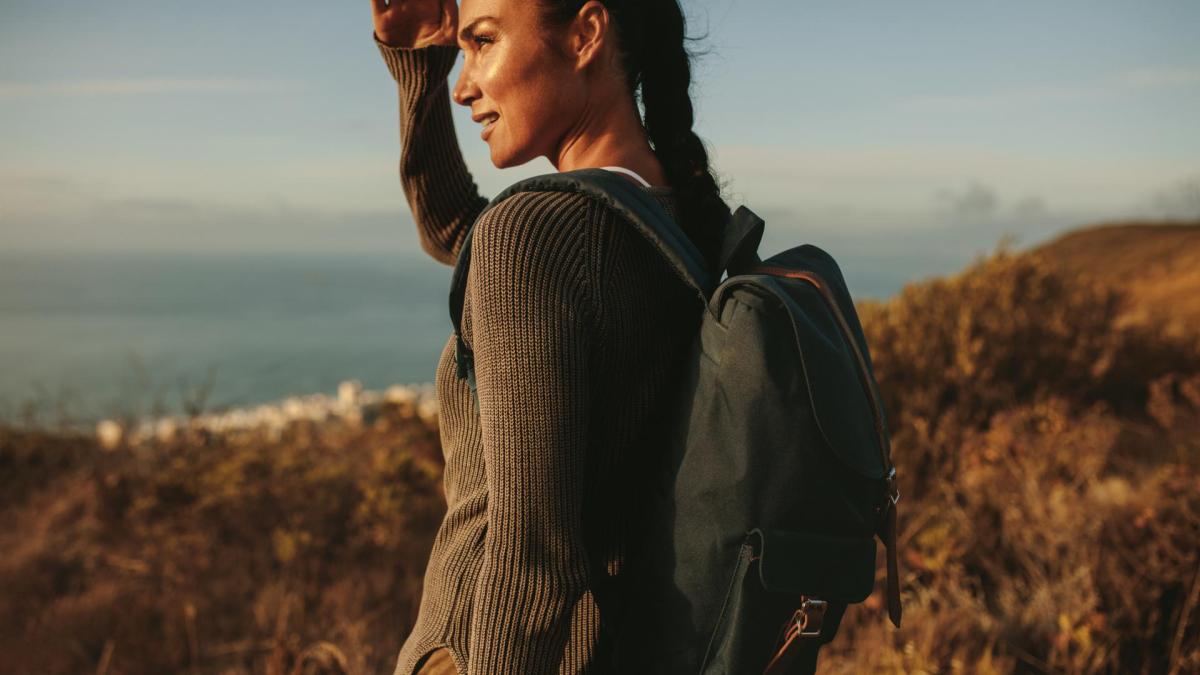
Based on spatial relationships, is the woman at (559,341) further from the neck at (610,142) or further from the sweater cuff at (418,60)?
the sweater cuff at (418,60)

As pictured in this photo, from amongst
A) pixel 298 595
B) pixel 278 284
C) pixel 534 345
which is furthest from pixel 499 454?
pixel 278 284

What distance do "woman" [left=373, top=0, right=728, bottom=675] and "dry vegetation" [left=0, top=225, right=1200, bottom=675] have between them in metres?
1.70

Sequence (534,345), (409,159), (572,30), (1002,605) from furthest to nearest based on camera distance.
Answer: (1002,605)
(409,159)
(572,30)
(534,345)

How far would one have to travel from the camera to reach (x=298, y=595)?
3.69 meters

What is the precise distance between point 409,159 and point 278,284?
4103 cm

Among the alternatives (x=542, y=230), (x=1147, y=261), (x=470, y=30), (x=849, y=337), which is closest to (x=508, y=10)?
(x=470, y=30)

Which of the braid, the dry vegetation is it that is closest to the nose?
the braid

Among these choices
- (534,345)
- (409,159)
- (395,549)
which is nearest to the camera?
(534,345)

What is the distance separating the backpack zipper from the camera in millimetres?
1217

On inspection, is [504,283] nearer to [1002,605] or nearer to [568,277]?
[568,277]

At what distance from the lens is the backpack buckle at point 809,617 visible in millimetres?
1154

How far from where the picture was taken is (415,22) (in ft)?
5.93

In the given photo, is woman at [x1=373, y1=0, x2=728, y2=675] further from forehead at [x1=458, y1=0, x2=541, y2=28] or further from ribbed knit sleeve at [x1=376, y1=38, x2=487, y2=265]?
ribbed knit sleeve at [x1=376, y1=38, x2=487, y2=265]

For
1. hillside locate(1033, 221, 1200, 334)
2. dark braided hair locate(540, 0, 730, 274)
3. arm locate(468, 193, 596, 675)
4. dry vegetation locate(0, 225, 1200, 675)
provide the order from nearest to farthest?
arm locate(468, 193, 596, 675), dark braided hair locate(540, 0, 730, 274), dry vegetation locate(0, 225, 1200, 675), hillside locate(1033, 221, 1200, 334)
